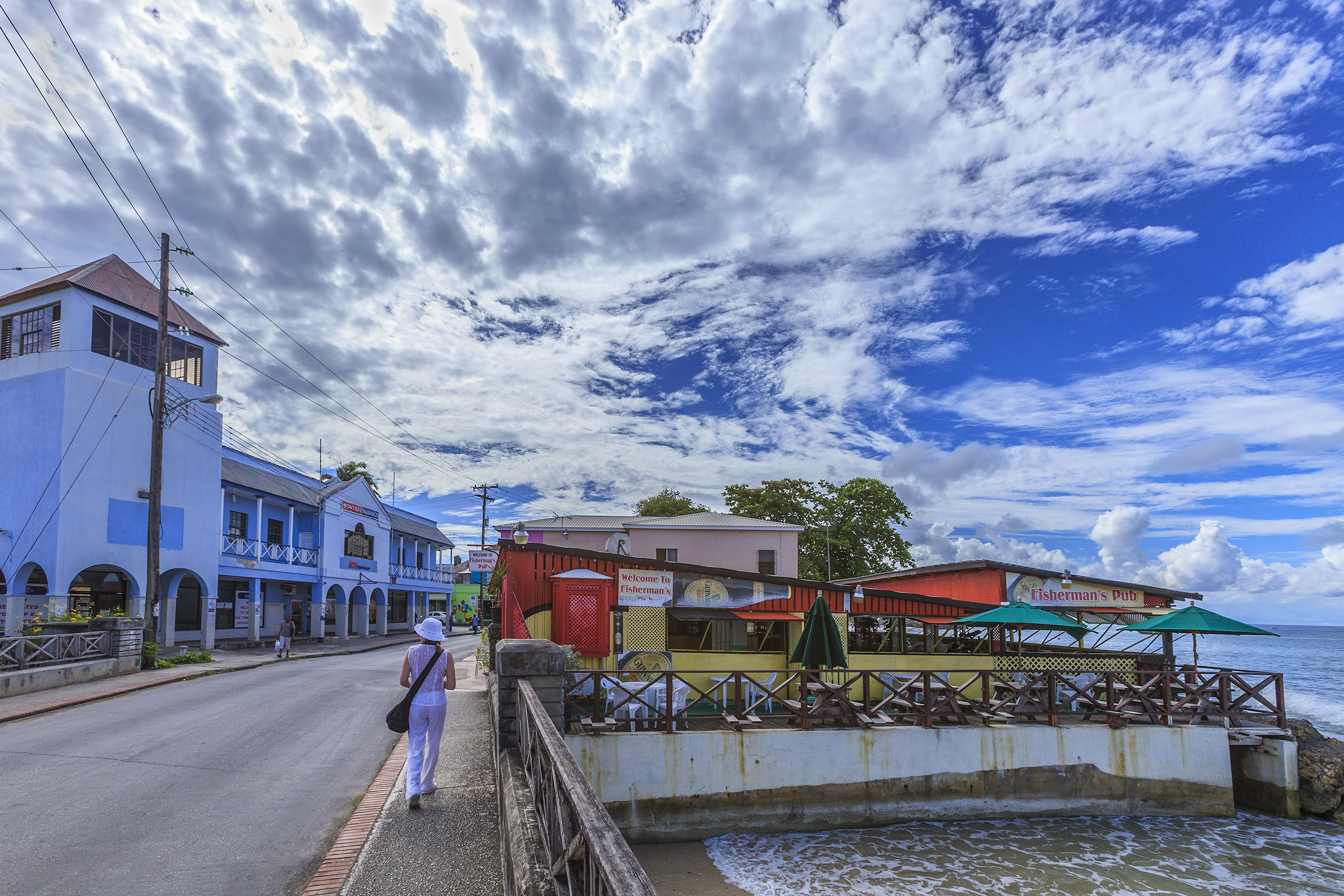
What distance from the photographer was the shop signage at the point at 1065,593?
20.4m

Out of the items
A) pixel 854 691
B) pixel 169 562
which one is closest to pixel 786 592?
pixel 854 691

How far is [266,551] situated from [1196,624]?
99.3 feet

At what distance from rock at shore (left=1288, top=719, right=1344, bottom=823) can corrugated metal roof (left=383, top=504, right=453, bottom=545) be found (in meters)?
38.9

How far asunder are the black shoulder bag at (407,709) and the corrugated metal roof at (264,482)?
23.1m

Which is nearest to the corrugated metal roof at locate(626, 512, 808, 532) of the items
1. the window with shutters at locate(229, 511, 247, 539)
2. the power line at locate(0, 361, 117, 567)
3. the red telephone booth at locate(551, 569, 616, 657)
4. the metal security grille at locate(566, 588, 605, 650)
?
the red telephone booth at locate(551, 569, 616, 657)

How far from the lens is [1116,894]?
375 inches

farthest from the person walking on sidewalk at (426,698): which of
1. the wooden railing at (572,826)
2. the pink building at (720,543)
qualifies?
the pink building at (720,543)

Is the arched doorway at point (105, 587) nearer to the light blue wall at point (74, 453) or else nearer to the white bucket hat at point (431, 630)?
the light blue wall at point (74, 453)

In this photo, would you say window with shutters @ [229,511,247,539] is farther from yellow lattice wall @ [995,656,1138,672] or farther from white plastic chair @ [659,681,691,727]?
yellow lattice wall @ [995,656,1138,672]

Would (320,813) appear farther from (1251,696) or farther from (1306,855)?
(1251,696)

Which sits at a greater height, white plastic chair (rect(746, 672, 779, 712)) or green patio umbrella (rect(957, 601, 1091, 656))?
green patio umbrella (rect(957, 601, 1091, 656))

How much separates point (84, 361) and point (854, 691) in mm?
23124

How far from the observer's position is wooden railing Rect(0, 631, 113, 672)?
560 inches

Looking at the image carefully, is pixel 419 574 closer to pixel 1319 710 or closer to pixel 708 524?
pixel 708 524
